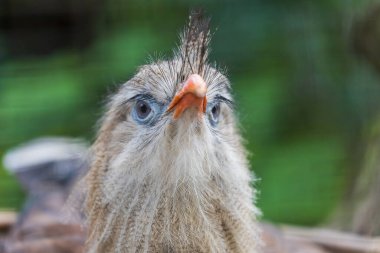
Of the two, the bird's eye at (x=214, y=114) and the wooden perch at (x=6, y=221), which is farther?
the wooden perch at (x=6, y=221)

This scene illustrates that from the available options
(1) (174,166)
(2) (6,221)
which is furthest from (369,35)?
(2) (6,221)

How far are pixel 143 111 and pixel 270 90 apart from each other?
145cm

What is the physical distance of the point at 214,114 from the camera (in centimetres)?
144

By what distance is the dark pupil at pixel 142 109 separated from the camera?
1.42 m

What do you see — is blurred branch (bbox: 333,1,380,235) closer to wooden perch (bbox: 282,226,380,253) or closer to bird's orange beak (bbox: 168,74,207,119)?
wooden perch (bbox: 282,226,380,253)

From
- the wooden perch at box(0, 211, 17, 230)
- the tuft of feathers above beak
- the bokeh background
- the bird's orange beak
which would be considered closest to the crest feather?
the tuft of feathers above beak

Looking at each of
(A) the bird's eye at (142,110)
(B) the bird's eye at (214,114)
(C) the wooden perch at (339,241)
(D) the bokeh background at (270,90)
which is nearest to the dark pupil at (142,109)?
(A) the bird's eye at (142,110)

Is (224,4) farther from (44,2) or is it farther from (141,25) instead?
(44,2)

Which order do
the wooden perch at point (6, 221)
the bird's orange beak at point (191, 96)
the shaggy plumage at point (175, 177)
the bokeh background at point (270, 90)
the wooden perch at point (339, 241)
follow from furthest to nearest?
1. the bokeh background at point (270, 90)
2. the wooden perch at point (6, 221)
3. the wooden perch at point (339, 241)
4. the shaggy plumage at point (175, 177)
5. the bird's orange beak at point (191, 96)

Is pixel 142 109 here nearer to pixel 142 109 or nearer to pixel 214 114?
pixel 142 109

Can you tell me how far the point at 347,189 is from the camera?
8.40ft

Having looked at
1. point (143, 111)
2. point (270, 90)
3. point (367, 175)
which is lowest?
point (143, 111)

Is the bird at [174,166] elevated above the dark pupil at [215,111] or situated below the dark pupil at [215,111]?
below

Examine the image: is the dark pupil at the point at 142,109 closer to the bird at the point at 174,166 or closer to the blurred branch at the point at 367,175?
the bird at the point at 174,166
